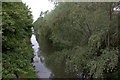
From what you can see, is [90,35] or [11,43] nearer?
[11,43]

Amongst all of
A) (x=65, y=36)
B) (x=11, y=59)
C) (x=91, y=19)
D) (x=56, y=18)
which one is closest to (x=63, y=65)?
(x=65, y=36)

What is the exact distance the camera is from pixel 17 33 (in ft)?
9.10

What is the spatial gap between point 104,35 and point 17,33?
2126 millimetres

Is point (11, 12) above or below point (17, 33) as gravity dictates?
above

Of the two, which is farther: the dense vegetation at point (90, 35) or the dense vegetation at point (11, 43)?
the dense vegetation at point (90, 35)

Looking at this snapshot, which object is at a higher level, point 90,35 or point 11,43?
point 90,35

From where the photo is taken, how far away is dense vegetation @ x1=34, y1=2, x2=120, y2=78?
3039 mm

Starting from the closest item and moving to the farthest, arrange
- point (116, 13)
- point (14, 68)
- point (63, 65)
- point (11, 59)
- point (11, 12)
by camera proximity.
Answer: point (14, 68) → point (11, 59) → point (11, 12) → point (116, 13) → point (63, 65)

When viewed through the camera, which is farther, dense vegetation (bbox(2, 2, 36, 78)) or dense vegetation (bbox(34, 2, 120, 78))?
dense vegetation (bbox(34, 2, 120, 78))

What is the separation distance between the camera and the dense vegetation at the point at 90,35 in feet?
9.97

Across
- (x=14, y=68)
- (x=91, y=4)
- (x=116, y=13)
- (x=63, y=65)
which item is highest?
(x=91, y=4)

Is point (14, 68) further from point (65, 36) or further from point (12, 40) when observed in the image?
point (65, 36)

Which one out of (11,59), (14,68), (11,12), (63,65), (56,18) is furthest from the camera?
(63,65)

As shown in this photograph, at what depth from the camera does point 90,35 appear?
3.89m
